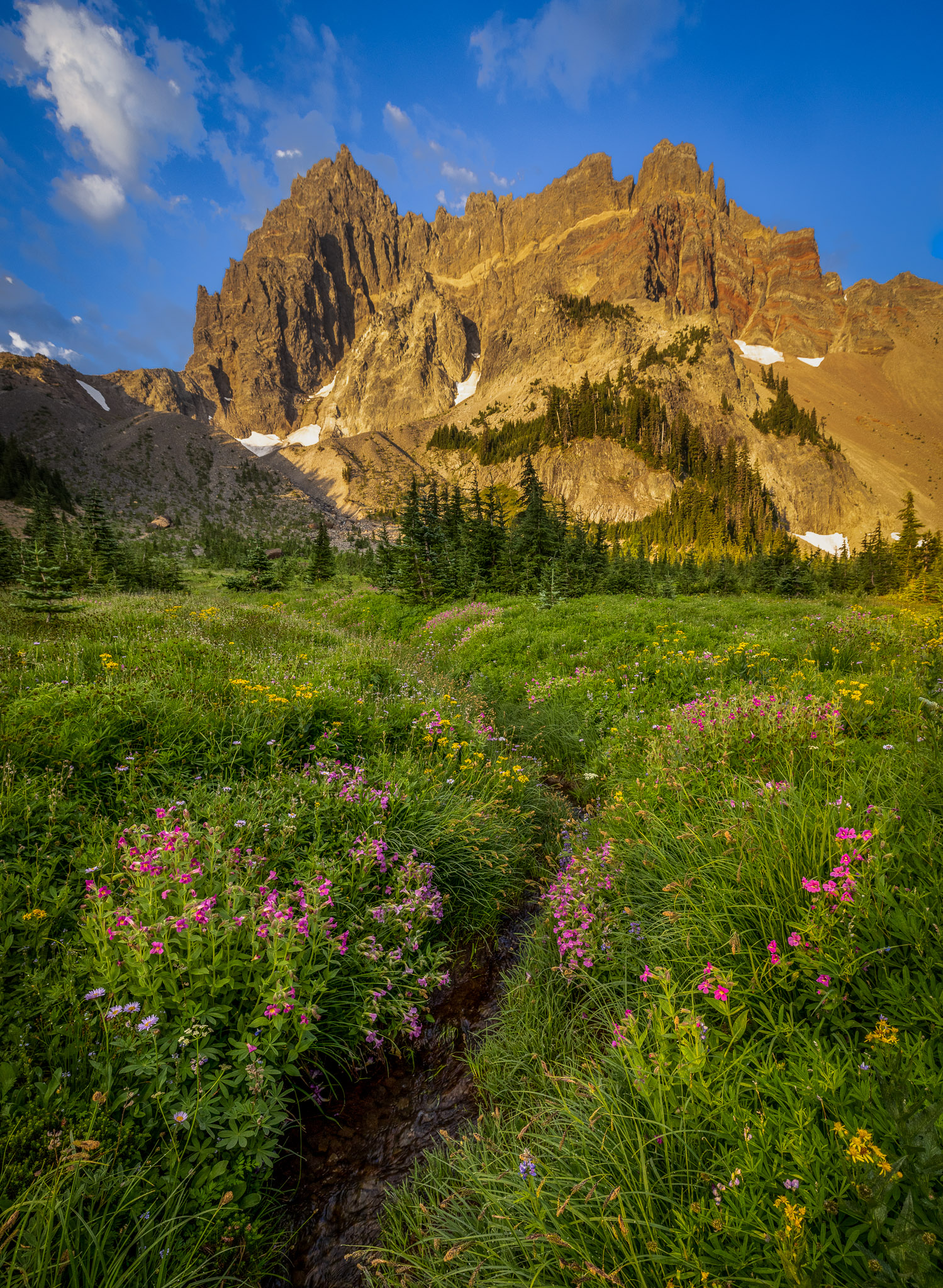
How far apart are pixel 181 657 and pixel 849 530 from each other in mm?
157056

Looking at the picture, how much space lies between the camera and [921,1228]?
1.30m

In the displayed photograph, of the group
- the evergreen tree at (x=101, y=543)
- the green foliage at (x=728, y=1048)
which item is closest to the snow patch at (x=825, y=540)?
the evergreen tree at (x=101, y=543)

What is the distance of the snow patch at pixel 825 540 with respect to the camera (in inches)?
4732

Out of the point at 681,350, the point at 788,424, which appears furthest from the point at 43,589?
the point at 788,424

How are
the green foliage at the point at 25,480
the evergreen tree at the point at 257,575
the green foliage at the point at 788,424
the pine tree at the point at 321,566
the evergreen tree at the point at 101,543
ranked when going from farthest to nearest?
the green foliage at the point at 788,424 → the green foliage at the point at 25,480 → the pine tree at the point at 321,566 → the evergreen tree at the point at 257,575 → the evergreen tree at the point at 101,543

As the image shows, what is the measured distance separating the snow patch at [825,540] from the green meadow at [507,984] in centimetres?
14105

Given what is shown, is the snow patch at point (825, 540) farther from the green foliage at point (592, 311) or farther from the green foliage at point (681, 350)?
the green foliage at point (592, 311)

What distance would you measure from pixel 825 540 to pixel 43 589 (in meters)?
151

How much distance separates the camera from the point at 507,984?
414 centimetres

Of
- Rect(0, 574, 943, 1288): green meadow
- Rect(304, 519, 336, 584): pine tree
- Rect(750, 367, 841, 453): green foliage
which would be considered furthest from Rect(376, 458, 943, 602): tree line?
Rect(750, 367, 841, 453): green foliage

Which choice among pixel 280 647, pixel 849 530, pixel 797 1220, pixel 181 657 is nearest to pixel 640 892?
pixel 797 1220

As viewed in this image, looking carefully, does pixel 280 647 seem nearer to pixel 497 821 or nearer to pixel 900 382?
pixel 497 821

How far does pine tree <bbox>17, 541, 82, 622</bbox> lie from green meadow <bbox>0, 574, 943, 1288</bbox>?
762 cm

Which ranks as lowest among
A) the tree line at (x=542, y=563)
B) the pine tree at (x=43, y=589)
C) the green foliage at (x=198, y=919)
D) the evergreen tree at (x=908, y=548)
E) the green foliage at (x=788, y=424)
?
the green foliage at (x=198, y=919)
